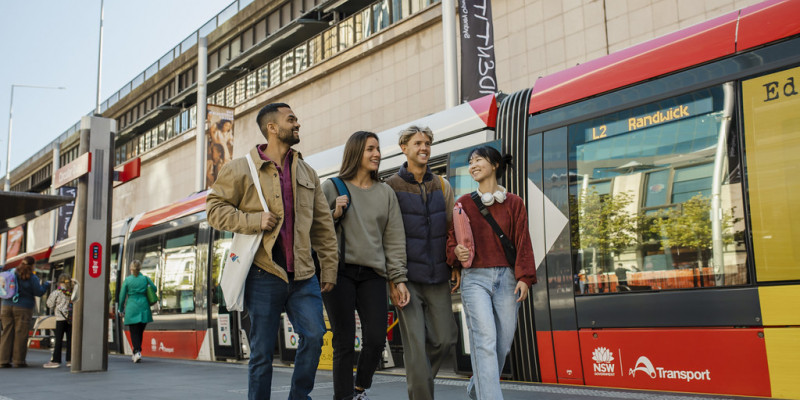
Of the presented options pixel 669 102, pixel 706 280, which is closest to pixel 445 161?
pixel 669 102

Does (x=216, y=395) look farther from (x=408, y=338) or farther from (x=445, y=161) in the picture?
(x=445, y=161)

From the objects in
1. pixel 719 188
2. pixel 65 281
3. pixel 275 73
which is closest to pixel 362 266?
pixel 719 188

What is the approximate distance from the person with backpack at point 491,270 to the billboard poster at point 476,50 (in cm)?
919

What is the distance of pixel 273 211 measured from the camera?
418 centimetres

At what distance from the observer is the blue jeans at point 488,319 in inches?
171

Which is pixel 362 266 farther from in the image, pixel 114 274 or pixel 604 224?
pixel 114 274

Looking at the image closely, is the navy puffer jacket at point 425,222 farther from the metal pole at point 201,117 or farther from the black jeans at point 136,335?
the metal pole at point 201,117

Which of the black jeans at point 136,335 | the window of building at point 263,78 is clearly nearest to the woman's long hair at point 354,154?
the black jeans at point 136,335

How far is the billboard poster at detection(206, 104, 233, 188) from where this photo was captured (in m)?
22.9

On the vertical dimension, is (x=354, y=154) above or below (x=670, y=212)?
above

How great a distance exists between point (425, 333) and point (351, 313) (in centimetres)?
48

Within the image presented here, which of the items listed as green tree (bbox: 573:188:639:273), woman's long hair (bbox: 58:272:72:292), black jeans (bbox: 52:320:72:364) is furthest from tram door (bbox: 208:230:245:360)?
green tree (bbox: 573:188:639:273)

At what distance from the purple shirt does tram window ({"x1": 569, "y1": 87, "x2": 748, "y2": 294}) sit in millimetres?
2467

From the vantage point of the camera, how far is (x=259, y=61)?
102 ft
